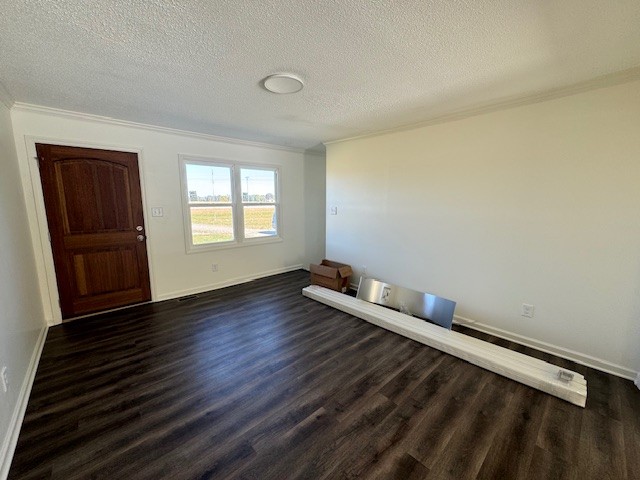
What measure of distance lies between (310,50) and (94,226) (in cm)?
315

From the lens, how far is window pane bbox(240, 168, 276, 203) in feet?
14.1

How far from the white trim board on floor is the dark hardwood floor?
0.24 feet

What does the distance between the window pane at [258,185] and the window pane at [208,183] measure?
0.27 meters

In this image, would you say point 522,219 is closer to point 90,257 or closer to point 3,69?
point 3,69

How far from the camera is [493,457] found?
143 cm

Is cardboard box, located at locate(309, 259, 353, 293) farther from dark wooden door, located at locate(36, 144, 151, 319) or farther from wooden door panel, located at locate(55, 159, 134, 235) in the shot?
wooden door panel, located at locate(55, 159, 134, 235)

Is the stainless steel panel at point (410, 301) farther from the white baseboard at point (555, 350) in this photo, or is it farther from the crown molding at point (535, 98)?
the crown molding at point (535, 98)

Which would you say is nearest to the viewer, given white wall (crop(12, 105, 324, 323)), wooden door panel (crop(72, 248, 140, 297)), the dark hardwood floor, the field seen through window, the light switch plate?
the dark hardwood floor

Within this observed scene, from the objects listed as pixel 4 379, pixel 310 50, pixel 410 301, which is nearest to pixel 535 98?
pixel 310 50

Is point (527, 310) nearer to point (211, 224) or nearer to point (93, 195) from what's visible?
point (211, 224)

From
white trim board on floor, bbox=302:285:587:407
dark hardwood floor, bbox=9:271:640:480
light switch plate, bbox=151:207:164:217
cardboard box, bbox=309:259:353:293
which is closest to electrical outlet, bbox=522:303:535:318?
dark hardwood floor, bbox=9:271:640:480

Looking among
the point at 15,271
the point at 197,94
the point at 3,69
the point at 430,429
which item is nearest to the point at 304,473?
the point at 430,429

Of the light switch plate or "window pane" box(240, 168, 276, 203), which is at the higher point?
"window pane" box(240, 168, 276, 203)

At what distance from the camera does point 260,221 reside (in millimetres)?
4578
